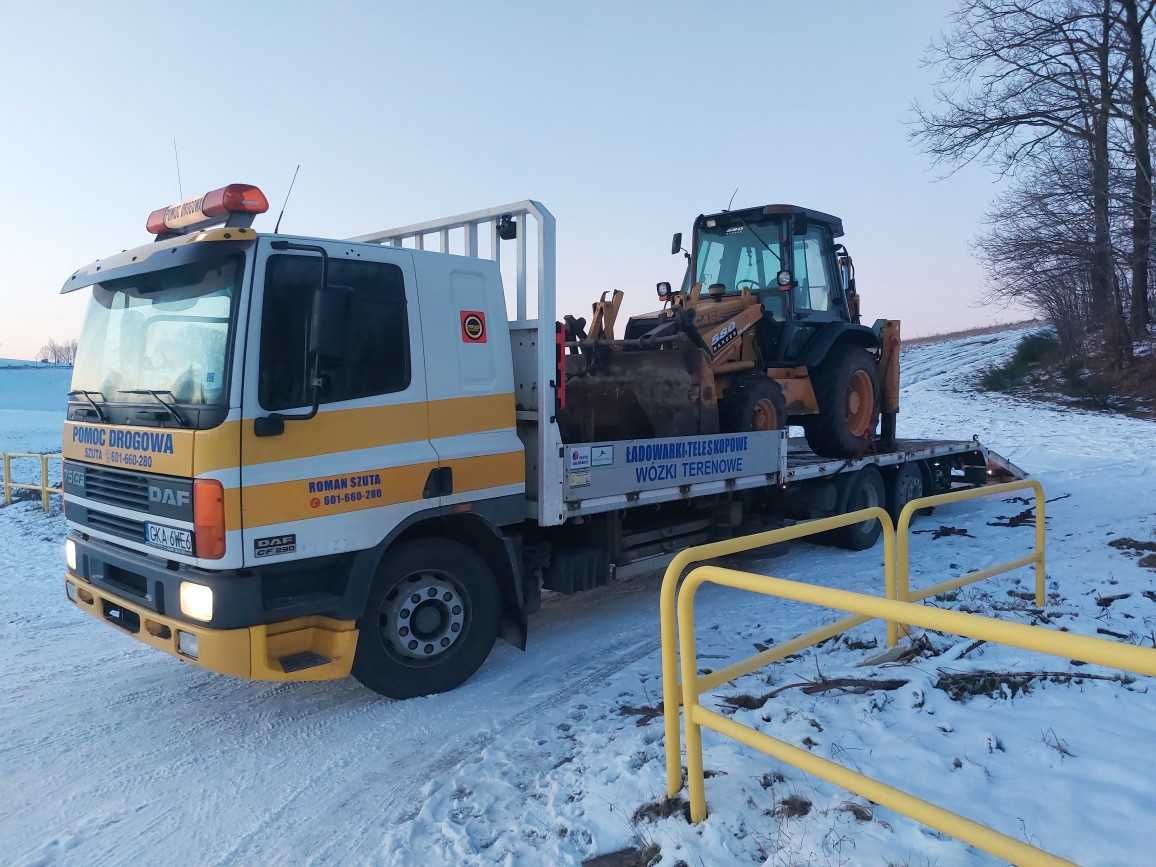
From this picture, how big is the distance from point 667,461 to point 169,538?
340cm

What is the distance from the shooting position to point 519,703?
4.73 m

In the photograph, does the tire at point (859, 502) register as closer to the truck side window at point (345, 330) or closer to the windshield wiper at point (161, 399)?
the truck side window at point (345, 330)

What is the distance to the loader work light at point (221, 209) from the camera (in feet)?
13.9

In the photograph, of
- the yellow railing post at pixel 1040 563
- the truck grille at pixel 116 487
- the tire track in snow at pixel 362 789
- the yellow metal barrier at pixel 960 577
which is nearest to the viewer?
the tire track in snow at pixel 362 789

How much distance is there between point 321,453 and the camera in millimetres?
4312

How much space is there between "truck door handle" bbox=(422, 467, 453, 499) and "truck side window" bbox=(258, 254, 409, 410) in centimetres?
53

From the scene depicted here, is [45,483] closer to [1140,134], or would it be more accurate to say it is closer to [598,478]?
[598,478]

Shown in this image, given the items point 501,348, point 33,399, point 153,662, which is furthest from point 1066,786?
point 33,399

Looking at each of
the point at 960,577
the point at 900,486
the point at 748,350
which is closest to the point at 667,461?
the point at 960,577

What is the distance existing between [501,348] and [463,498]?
0.98 m

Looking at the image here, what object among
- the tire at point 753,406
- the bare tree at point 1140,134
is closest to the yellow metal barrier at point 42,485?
the tire at point 753,406

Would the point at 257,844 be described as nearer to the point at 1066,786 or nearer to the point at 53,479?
the point at 1066,786

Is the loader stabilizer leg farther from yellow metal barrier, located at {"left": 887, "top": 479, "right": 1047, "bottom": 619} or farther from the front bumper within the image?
the front bumper

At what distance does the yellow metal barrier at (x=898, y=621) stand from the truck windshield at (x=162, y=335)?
264cm
